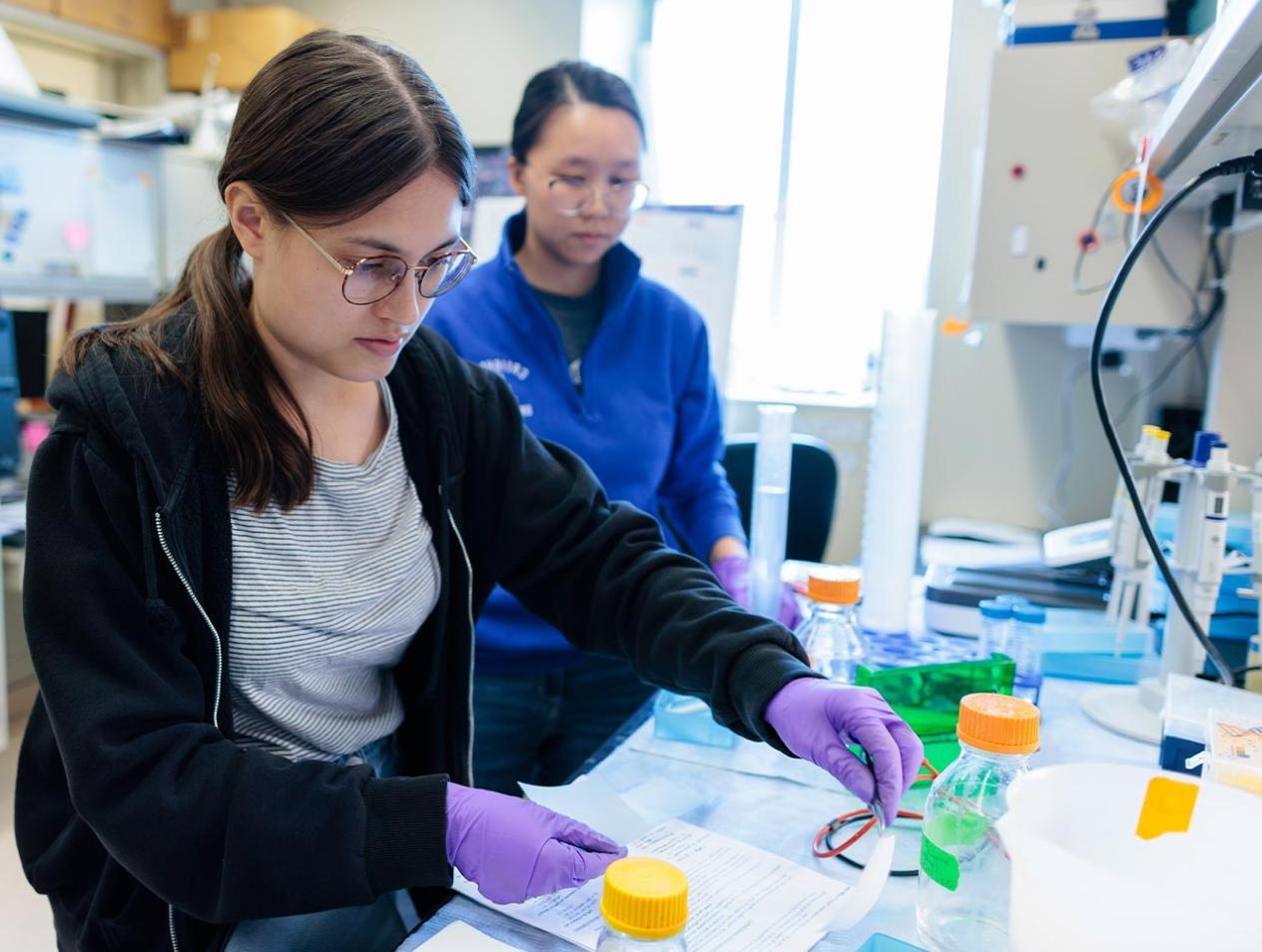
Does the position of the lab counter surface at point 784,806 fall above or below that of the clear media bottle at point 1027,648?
below

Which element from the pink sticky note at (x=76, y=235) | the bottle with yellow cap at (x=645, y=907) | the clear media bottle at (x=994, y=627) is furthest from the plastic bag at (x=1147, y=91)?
the pink sticky note at (x=76, y=235)

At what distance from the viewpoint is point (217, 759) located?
2.60 ft

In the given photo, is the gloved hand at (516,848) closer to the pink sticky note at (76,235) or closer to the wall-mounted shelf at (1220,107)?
the wall-mounted shelf at (1220,107)

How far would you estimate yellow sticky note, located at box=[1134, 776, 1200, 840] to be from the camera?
0.65 meters

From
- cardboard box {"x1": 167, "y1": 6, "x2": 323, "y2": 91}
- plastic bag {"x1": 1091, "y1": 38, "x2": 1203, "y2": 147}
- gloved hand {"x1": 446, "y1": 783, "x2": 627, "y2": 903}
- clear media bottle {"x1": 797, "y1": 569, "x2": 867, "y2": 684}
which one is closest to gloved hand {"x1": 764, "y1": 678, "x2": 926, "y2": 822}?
gloved hand {"x1": 446, "y1": 783, "x2": 627, "y2": 903}

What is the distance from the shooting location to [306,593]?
37.5 inches

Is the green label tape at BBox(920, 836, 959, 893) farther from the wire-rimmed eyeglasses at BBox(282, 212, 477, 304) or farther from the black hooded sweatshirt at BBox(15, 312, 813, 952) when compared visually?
the wire-rimmed eyeglasses at BBox(282, 212, 477, 304)

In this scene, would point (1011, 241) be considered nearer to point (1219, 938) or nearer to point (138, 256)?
point (1219, 938)

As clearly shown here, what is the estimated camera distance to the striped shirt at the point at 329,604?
3.05 ft

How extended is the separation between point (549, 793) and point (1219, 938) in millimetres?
598

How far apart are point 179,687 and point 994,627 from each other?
1054mm

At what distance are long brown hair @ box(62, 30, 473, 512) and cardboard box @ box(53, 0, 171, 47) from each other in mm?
3659

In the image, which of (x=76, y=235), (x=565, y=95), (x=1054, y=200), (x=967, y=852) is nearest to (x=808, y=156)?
(x=1054, y=200)

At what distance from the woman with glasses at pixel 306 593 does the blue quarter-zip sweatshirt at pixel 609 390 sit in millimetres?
351
